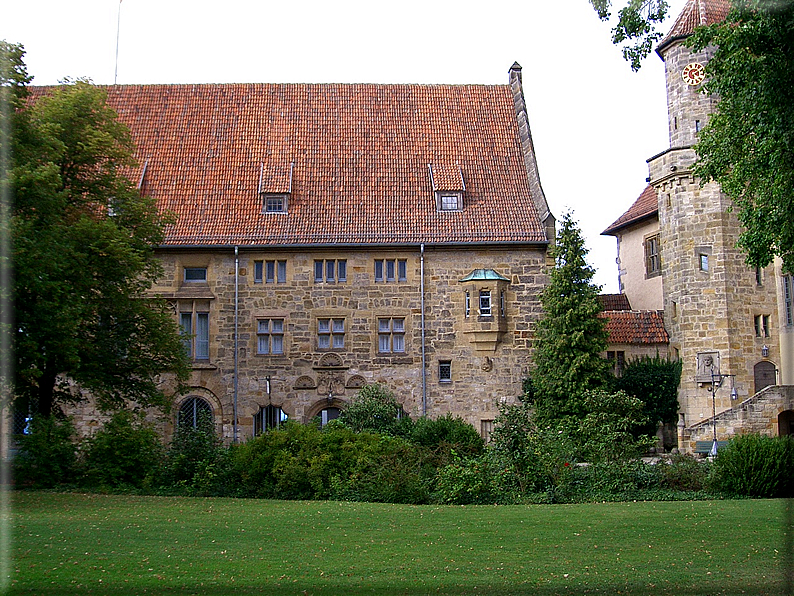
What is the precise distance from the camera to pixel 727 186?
18.7 meters

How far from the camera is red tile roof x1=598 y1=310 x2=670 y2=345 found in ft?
101

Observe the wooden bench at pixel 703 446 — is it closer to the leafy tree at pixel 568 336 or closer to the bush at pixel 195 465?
the leafy tree at pixel 568 336

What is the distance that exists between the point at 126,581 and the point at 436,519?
18.2 feet

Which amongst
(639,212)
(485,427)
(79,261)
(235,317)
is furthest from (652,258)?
(79,261)

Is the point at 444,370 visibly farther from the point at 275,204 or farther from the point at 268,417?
the point at 275,204

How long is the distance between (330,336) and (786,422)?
1425cm

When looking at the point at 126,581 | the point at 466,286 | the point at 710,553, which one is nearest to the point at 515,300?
the point at 466,286

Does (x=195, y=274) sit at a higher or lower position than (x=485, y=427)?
higher

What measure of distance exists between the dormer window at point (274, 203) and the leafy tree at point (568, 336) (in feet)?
28.7

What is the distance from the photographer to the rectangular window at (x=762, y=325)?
97.3 ft

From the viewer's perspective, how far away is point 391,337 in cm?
2941

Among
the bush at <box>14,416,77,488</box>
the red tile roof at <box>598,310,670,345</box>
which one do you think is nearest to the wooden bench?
the red tile roof at <box>598,310,670,345</box>

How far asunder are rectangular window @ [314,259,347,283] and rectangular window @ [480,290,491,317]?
4.39 metres

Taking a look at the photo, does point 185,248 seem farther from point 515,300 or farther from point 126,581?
point 126,581
